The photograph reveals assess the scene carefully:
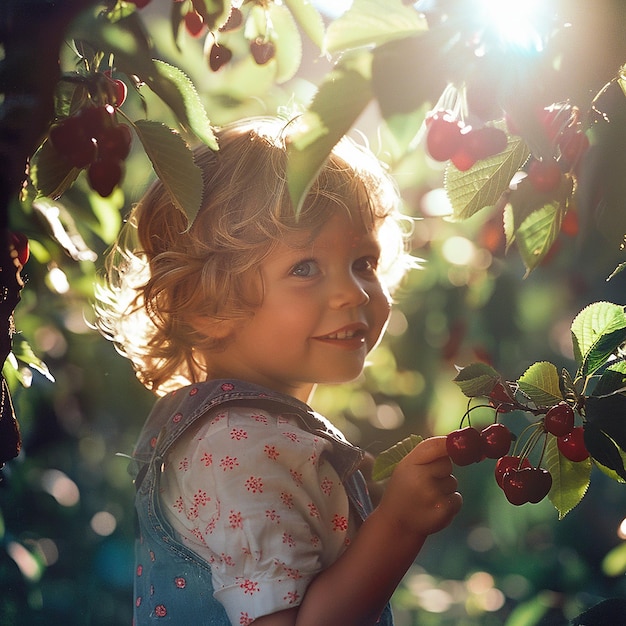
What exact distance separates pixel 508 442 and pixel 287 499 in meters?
0.20

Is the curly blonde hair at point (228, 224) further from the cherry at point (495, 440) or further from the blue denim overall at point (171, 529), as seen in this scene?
the cherry at point (495, 440)

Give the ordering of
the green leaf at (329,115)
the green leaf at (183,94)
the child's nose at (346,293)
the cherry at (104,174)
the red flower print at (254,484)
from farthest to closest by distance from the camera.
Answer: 1. the child's nose at (346,293)
2. the red flower print at (254,484)
3. the cherry at (104,174)
4. the green leaf at (183,94)
5. the green leaf at (329,115)

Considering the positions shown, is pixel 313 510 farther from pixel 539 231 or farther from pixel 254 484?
pixel 539 231

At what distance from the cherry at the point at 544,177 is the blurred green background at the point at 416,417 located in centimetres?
94

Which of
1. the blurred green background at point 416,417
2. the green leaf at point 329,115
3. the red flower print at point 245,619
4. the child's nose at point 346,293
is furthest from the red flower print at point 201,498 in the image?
the blurred green background at point 416,417

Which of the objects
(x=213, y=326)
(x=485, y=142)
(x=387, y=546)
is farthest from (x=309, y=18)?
(x=387, y=546)

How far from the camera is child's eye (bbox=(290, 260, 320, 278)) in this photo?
0.93 meters

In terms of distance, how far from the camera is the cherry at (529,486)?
2.36 ft

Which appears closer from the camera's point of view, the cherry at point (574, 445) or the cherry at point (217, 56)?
the cherry at point (574, 445)

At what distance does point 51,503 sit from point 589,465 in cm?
131

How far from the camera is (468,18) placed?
504 mm

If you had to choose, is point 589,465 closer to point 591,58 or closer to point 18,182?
point 591,58

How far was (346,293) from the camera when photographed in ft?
3.02

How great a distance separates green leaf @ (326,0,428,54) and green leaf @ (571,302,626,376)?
0.29m
